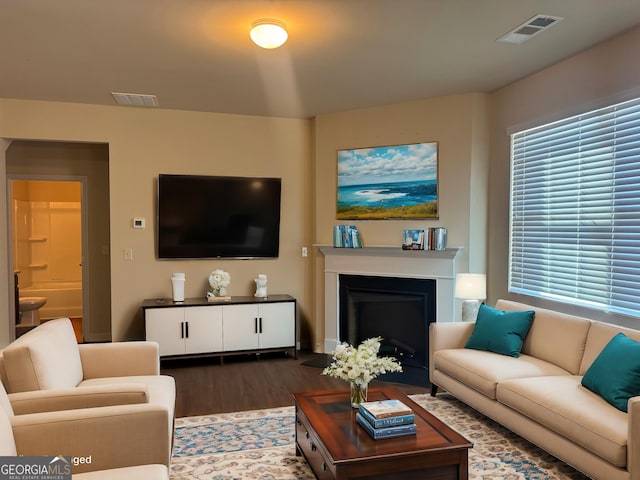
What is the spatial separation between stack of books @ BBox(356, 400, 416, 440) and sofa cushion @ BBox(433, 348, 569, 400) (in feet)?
3.48

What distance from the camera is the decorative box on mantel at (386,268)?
491 cm

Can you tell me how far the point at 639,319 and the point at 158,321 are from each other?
14.1ft

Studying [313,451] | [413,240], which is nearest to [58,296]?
[413,240]

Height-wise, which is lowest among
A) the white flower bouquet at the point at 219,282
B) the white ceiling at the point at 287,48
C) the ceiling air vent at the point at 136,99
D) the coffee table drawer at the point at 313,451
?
the coffee table drawer at the point at 313,451

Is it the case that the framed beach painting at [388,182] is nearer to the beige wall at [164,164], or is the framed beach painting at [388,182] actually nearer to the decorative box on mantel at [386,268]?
the decorative box on mantel at [386,268]

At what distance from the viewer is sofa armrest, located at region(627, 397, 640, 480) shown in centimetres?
220

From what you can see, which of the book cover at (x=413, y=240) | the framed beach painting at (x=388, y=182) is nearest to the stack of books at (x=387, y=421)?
the book cover at (x=413, y=240)

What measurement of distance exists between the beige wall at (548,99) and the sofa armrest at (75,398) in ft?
10.8

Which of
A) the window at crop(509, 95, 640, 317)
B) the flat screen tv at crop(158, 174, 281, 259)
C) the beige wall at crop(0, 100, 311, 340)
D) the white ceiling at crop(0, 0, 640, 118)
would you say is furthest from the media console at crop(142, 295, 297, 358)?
the window at crop(509, 95, 640, 317)

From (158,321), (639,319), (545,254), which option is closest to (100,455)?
(158,321)

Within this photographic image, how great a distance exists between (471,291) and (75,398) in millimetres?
3287

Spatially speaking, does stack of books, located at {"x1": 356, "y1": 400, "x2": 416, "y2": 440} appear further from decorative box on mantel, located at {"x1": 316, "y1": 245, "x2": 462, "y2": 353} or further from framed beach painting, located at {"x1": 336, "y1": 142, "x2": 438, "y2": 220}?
framed beach painting, located at {"x1": 336, "y1": 142, "x2": 438, "y2": 220}

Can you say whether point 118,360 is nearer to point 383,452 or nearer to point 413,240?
point 383,452

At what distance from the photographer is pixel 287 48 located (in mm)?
3631
